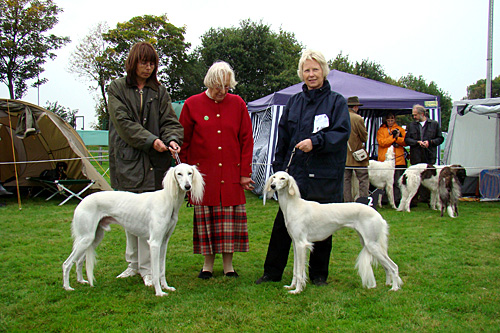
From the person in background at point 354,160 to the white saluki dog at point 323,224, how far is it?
4.62 m

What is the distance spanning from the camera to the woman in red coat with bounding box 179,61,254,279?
3.98 meters

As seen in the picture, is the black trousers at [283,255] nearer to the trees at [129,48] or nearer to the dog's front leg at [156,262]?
the dog's front leg at [156,262]

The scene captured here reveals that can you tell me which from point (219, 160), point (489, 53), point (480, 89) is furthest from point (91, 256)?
point (480, 89)

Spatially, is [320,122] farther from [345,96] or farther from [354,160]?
[345,96]

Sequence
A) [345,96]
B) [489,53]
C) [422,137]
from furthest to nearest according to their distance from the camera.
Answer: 1. [489,53]
2. [345,96]
3. [422,137]

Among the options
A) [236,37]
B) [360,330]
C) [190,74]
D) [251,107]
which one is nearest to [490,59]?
[251,107]

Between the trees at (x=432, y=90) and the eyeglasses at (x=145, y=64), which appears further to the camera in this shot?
the trees at (x=432, y=90)

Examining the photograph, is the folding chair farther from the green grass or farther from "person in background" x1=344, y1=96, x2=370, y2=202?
"person in background" x1=344, y1=96, x2=370, y2=202

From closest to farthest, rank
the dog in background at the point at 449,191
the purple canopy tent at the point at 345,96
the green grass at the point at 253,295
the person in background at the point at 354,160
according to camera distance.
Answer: the green grass at the point at 253,295 < the dog in background at the point at 449,191 < the person in background at the point at 354,160 < the purple canopy tent at the point at 345,96

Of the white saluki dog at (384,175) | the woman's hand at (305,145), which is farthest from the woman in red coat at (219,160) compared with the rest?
the white saluki dog at (384,175)

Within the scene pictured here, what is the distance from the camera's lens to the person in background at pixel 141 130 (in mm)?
3727

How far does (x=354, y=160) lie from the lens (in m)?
8.19

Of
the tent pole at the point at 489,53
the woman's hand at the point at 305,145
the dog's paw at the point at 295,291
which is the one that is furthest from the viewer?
the tent pole at the point at 489,53

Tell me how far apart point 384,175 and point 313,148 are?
5835 mm
